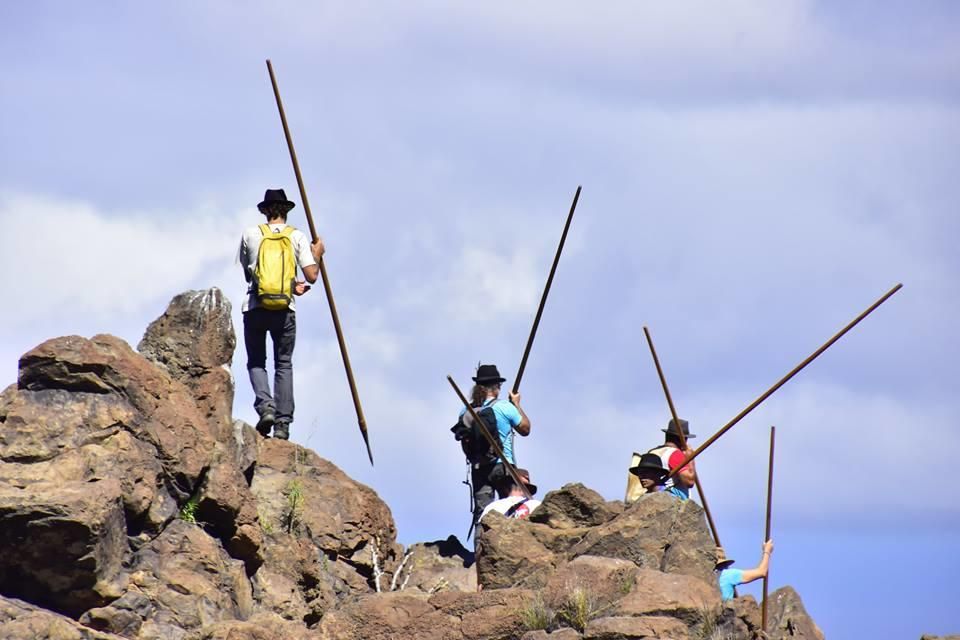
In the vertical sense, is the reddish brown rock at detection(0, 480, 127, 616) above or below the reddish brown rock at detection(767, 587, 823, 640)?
below

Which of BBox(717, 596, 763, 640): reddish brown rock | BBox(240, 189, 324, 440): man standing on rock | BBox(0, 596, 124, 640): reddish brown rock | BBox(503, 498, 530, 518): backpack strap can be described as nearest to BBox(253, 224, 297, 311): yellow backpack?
BBox(240, 189, 324, 440): man standing on rock

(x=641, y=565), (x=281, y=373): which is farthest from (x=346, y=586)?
(x=641, y=565)

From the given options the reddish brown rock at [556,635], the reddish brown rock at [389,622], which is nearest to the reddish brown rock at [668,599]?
the reddish brown rock at [556,635]

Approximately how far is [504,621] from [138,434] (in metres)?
3.87

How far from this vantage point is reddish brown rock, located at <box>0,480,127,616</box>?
16.1 m

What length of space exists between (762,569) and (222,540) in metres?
4.94

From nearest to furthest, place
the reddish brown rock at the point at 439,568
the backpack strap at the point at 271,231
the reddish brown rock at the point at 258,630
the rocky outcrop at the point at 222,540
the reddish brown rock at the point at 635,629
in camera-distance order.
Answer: the reddish brown rock at the point at 258,630 → the reddish brown rock at the point at 635,629 → the rocky outcrop at the point at 222,540 → the reddish brown rock at the point at 439,568 → the backpack strap at the point at 271,231

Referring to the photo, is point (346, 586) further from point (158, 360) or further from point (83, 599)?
point (83, 599)

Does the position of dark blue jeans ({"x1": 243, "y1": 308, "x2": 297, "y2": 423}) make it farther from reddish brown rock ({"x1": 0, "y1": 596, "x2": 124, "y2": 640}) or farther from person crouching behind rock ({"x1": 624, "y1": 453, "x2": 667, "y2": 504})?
reddish brown rock ({"x1": 0, "y1": 596, "x2": 124, "y2": 640})

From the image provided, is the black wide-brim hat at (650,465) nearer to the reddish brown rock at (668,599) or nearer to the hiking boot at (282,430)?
the reddish brown rock at (668,599)

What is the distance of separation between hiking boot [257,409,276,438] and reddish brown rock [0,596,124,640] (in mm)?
6764

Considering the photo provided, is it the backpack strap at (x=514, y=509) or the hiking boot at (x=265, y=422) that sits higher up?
the hiking boot at (x=265, y=422)

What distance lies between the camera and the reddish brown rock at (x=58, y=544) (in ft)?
52.9

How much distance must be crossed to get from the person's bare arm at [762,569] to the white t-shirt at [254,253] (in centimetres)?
565
